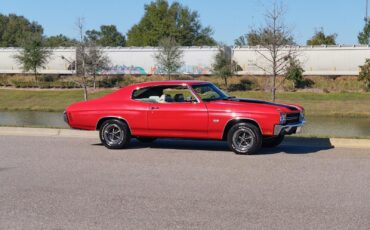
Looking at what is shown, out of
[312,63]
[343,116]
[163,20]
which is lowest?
[343,116]

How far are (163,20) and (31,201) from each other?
91.4 metres

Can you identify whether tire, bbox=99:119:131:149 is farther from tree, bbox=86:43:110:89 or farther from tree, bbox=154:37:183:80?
tree, bbox=154:37:183:80

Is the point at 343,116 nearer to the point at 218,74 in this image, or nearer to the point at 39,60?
the point at 218,74

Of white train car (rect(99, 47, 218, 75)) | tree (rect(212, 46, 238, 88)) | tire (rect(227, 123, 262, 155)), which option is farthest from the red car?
white train car (rect(99, 47, 218, 75))

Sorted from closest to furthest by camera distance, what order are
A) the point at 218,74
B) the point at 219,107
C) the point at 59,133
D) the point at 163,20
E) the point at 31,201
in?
the point at 31,201
the point at 219,107
the point at 59,133
the point at 218,74
the point at 163,20

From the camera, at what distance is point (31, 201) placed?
6.59m

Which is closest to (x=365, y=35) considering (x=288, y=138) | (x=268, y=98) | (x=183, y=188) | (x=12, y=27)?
(x=268, y=98)

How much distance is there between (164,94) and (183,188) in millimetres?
4022

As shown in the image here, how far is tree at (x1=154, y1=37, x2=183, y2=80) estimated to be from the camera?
54.1 metres

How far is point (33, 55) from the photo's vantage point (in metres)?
56.5

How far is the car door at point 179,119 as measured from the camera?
33.8 ft

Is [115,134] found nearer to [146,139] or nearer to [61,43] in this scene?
[146,139]

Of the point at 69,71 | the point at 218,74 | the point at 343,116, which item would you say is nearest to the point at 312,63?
the point at 218,74

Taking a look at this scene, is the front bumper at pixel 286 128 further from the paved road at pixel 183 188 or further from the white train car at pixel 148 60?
the white train car at pixel 148 60
